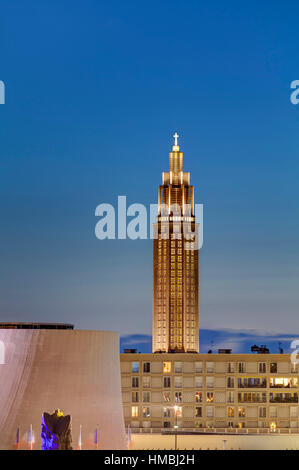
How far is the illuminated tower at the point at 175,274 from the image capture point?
19462 centimetres

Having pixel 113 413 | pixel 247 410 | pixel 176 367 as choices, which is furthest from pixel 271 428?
pixel 113 413

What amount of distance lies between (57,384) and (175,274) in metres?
109

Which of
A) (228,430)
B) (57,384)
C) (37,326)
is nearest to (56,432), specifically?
(57,384)

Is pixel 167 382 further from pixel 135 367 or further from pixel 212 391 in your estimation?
pixel 212 391

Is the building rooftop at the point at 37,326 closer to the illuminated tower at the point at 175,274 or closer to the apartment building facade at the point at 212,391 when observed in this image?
the apartment building facade at the point at 212,391

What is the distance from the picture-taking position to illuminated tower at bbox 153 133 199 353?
195m

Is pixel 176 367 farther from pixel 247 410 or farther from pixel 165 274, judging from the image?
pixel 165 274

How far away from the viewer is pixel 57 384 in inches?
3440

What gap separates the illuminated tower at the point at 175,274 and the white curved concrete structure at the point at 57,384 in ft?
344

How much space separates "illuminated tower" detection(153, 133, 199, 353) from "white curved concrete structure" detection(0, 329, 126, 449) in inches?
4124

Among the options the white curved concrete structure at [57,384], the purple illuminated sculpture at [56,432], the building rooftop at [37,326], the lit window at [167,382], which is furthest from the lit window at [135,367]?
the purple illuminated sculpture at [56,432]

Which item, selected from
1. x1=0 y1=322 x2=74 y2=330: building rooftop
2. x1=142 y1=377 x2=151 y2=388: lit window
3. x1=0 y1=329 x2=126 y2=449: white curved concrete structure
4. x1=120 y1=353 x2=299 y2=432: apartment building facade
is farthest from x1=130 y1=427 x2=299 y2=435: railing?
x1=0 y1=329 x2=126 y2=449: white curved concrete structure

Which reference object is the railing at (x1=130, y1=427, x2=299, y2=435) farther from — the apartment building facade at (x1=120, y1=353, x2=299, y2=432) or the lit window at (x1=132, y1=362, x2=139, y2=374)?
the lit window at (x1=132, y1=362, x2=139, y2=374)
